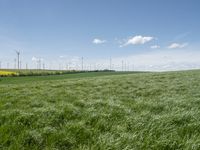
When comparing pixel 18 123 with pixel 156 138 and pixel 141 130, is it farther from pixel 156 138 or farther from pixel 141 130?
pixel 156 138

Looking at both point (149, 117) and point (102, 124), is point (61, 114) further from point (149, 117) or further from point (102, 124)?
point (149, 117)

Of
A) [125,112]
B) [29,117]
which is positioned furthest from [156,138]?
[29,117]

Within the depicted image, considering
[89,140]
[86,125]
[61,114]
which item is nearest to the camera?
[89,140]

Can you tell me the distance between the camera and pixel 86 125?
5.28 meters

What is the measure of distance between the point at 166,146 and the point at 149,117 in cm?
193

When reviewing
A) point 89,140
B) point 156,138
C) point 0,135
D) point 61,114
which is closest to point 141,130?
point 156,138

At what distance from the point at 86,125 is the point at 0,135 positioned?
198 centimetres

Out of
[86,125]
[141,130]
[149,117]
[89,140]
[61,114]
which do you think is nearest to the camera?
[89,140]

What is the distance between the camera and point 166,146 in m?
3.94

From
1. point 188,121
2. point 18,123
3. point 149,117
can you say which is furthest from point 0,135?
point 188,121

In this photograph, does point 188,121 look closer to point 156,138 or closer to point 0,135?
point 156,138

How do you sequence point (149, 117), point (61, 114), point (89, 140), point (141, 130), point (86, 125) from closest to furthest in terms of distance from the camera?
point (89, 140)
point (141, 130)
point (86, 125)
point (149, 117)
point (61, 114)

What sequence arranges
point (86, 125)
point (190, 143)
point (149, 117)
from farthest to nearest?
point (149, 117) < point (86, 125) < point (190, 143)

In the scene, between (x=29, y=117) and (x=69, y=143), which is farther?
(x=29, y=117)
